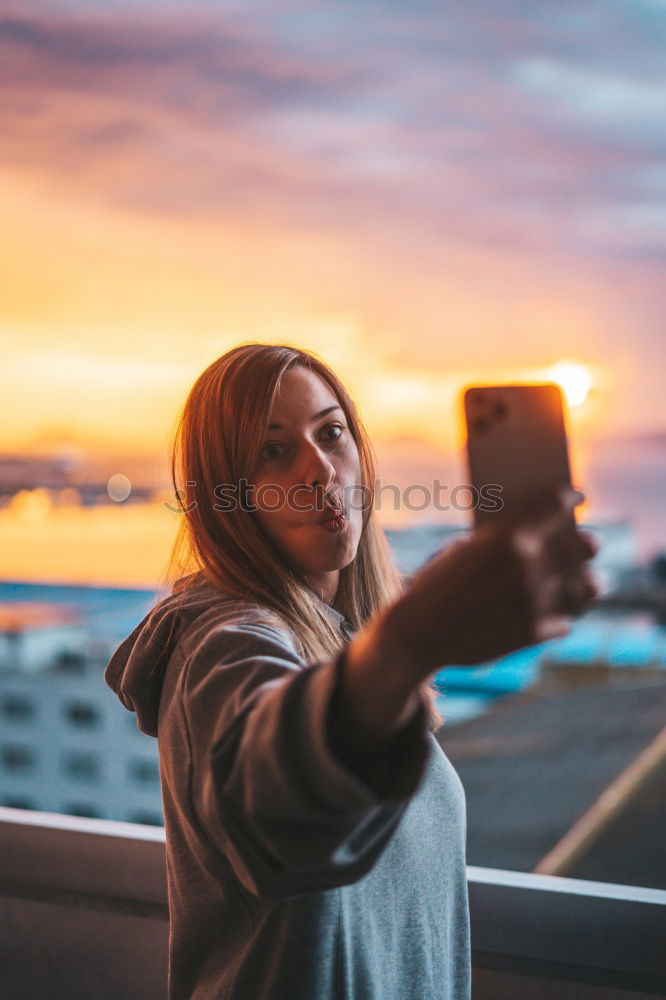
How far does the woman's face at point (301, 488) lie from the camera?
32.7 inches

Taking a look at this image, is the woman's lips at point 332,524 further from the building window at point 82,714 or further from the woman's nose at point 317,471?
the building window at point 82,714

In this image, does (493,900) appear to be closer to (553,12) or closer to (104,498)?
(104,498)

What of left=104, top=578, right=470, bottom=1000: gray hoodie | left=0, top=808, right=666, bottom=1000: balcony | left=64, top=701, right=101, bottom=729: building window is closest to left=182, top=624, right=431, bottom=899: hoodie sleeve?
left=104, top=578, right=470, bottom=1000: gray hoodie

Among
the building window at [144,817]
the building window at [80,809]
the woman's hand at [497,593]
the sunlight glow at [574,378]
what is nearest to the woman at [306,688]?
the woman's hand at [497,593]

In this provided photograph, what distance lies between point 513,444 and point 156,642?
15.7 inches

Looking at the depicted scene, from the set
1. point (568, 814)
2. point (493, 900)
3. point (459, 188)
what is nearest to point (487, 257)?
point (459, 188)

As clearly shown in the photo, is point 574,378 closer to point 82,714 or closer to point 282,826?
point 282,826

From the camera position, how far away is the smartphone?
560 millimetres

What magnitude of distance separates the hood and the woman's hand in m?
0.28

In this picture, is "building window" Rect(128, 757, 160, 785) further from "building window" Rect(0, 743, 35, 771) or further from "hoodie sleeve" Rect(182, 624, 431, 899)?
"hoodie sleeve" Rect(182, 624, 431, 899)

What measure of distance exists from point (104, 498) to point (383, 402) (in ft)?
2.37

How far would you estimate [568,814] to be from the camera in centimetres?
275

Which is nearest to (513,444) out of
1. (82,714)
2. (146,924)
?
(146,924)

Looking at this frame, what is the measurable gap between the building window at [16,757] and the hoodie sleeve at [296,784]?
174 centimetres
